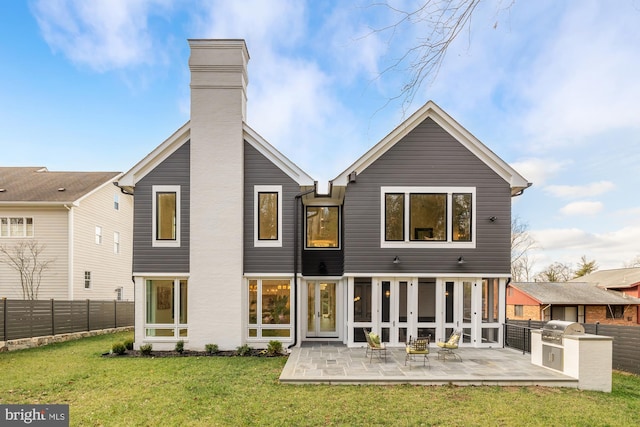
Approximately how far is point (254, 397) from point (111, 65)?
14518 mm

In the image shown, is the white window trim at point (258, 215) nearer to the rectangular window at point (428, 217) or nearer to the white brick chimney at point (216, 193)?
the white brick chimney at point (216, 193)

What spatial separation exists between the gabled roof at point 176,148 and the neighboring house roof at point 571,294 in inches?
713

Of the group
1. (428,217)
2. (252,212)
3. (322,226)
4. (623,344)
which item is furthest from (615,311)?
(252,212)

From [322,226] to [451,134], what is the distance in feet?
17.9

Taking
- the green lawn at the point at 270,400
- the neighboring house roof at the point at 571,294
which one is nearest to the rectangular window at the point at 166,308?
the green lawn at the point at 270,400

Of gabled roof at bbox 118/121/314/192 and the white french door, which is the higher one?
gabled roof at bbox 118/121/314/192

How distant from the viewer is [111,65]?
15461 millimetres

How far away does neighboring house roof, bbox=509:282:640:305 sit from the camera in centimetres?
2412

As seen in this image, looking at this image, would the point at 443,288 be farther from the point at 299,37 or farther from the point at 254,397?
the point at 299,37

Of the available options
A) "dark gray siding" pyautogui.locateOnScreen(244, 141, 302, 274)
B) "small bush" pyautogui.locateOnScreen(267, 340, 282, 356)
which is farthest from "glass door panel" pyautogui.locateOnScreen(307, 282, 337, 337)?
"small bush" pyautogui.locateOnScreen(267, 340, 282, 356)

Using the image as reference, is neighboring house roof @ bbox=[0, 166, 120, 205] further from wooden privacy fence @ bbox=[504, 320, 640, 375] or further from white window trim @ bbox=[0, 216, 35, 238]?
wooden privacy fence @ bbox=[504, 320, 640, 375]

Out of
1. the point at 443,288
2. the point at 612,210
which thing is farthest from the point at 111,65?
the point at 612,210

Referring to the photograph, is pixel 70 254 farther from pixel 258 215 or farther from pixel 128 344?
pixel 258 215

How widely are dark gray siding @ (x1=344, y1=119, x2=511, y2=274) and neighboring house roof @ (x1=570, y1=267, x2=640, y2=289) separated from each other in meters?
21.2
